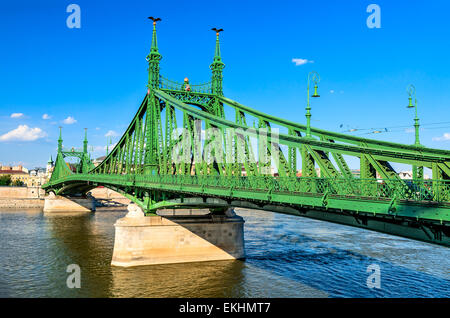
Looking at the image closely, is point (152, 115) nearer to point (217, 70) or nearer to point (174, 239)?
point (217, 70)

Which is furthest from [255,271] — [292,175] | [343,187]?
[343,187]

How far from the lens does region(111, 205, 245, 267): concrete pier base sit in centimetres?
3400

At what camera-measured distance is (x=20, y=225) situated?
62312 millimetres

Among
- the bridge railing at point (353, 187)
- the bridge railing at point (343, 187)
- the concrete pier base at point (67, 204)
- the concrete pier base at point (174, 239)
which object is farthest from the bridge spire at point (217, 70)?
the concrete pier base at point (67, 204)

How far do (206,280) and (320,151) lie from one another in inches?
613

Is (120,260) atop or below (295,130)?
below

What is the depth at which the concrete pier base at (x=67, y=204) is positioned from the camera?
90.8 m

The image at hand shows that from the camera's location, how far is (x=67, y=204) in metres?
93.1

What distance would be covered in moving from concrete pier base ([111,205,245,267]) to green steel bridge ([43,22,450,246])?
1628 mm

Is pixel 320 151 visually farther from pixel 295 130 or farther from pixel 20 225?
pixel 20 225

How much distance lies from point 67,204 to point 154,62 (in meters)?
59.8

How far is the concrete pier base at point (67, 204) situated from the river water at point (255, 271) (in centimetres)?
4320

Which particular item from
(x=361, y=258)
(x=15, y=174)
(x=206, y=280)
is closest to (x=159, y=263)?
(x=206, y=280)

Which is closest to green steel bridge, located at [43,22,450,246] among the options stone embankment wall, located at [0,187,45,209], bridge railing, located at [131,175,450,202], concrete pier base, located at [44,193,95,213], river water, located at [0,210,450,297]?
bridge railing, located at [131,175,450,202]
